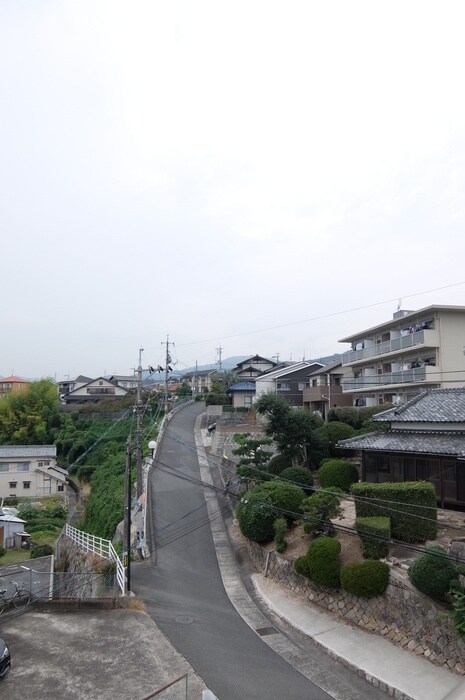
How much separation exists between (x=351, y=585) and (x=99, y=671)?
22.0 ft

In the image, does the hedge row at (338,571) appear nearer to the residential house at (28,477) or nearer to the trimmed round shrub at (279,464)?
the trimmed round shrub at (279,464)

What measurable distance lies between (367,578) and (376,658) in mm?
1843

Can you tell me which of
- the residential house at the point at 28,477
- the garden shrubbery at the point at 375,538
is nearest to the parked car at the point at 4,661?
the garden shrubbery at the point at 375,538

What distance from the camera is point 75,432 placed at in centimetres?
5247

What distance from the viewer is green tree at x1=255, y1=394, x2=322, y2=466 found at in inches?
914

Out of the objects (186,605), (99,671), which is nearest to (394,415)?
(186,605)

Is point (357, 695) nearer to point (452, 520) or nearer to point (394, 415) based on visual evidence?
point (452, 520)

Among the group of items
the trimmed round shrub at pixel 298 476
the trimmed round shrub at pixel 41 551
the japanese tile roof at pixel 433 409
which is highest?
the japanese tile roof at pixel 433 409

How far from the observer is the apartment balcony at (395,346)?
1113 inches

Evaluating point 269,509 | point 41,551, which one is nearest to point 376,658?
point 269,509

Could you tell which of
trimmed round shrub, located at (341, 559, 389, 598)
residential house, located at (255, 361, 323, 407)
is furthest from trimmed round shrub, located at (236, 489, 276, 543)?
residential house, located at (255, 361, 323, 407)

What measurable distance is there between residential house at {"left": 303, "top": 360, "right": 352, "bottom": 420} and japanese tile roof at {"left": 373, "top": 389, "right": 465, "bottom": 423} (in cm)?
1622

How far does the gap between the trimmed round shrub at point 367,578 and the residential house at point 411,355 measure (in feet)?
46.7

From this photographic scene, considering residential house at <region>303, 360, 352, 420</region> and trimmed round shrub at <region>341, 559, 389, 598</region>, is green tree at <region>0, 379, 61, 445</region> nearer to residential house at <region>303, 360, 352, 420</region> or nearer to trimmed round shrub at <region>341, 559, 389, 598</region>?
residential house at <region>303, 360, 352, 420</region>
